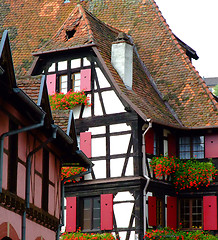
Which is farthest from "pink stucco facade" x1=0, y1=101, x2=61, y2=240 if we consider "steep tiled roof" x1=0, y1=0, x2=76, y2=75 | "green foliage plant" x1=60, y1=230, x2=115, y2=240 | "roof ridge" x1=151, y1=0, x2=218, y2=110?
"steep tiled roof" x1=0, y1=0, x2=76, y2=75

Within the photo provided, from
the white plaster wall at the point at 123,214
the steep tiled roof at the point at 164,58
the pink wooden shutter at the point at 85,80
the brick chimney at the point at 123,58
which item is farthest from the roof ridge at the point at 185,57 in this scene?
the white plaster wall at the point at 123,214

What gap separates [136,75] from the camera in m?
33.3

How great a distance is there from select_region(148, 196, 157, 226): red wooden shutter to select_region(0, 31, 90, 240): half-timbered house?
1011cm

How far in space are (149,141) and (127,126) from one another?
106 centimetres

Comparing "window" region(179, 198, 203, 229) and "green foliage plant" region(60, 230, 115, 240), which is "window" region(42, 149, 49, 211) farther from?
"window" region(179, 198, 203, 229)

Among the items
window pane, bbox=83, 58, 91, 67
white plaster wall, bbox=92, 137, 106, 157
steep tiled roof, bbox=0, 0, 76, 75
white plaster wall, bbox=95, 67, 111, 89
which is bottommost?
white plaster wall, bbox=92, 137, 106, 157

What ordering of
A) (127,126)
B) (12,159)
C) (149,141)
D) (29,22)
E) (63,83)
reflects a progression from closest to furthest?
1. (12,159)
2. (127,126)
3. (149,141)
4. (63,83)
5. (29,22)

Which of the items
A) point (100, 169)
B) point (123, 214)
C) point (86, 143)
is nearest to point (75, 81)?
point (86, 143)

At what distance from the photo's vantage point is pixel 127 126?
30.4m

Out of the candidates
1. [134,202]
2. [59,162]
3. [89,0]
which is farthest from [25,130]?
[89,0]

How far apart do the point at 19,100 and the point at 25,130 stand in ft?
2.38

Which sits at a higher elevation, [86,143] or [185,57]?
[185,57]

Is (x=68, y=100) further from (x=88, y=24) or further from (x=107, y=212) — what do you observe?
(x=107, y=212)

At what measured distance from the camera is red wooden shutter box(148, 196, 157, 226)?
29.8 m
